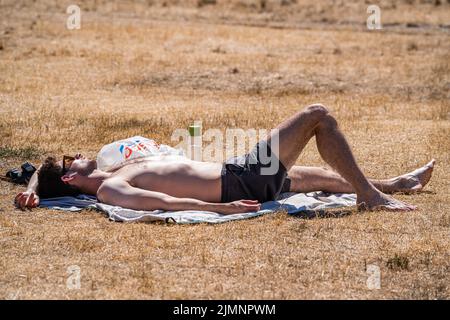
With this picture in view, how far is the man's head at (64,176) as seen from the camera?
7301mm

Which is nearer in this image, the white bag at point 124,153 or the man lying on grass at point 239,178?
the man lying on grass at point 239,178

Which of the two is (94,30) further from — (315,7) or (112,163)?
(112,163)

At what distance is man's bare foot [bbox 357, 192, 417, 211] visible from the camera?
7.05 meters

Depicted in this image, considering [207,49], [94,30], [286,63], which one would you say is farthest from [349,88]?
[94,30]

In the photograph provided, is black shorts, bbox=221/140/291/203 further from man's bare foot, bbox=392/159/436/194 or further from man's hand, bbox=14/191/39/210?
man's hand, bbox=14/191/39/210

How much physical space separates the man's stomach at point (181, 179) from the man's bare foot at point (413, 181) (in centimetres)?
167

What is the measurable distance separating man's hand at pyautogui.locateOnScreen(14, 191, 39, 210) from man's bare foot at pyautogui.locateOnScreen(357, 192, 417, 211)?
8.42 feet

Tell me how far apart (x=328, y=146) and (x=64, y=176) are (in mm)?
2125

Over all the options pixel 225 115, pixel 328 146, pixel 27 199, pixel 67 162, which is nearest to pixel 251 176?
pixel 328 146

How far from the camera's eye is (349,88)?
549 inches

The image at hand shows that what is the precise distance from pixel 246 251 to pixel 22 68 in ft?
30.8

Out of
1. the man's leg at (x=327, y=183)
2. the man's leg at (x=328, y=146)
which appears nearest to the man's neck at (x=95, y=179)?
the man's leg at (x=328, y=146)

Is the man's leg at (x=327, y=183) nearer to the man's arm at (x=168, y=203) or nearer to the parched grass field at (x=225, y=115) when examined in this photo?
the parched grass field at (x=225, y=115)

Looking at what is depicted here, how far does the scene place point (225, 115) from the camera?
11.4m
